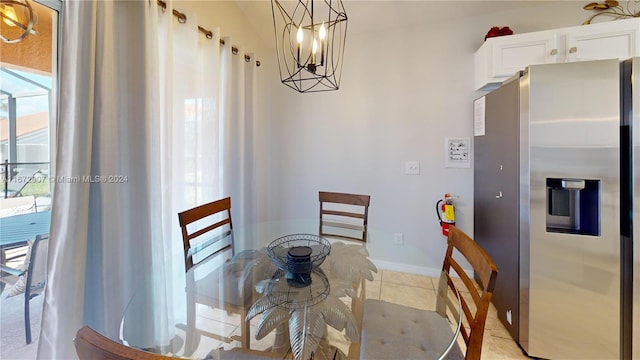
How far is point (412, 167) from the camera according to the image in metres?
2.58

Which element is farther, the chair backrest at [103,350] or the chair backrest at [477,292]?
the chair backrest at [477,292]

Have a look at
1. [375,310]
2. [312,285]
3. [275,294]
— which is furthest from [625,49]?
[275,294]

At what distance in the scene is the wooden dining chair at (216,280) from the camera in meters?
1.11

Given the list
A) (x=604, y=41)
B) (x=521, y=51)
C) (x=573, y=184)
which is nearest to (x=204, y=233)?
(x=573, y=184)

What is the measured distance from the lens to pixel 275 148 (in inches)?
120

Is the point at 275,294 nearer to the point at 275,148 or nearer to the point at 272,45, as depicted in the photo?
the point at 275,148

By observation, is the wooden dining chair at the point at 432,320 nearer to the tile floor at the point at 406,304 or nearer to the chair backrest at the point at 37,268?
the tile floor at the point at 406,304

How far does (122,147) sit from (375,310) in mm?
1593

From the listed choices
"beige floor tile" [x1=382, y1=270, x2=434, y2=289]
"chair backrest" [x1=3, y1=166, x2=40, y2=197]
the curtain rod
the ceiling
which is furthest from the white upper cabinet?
"chair backrest" [x1=3, y1=166, x2=40, y2=197]

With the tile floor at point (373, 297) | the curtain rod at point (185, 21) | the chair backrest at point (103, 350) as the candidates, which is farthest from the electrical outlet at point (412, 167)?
the chair backrest at point (103, 350)

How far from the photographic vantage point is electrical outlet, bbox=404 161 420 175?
2564mm

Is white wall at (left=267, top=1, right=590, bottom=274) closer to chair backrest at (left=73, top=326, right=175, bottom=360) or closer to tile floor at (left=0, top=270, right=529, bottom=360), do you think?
tile floor at (left=0, top=270, right=529, bottom=360)

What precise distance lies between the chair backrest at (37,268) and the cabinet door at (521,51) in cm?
314

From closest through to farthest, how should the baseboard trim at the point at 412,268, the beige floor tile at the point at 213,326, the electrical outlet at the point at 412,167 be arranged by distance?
the beige floor tile at the point at 213,326 → the baseboard trim at the point at 412,268 → the electrical outlet at the point at 412,167
